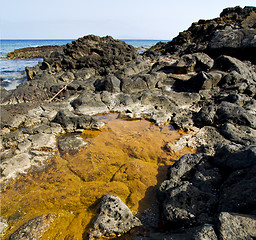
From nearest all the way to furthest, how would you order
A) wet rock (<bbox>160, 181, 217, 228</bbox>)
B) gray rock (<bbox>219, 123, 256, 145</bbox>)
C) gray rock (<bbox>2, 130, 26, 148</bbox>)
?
wet rock (<bbox>160, 181, 217, 228</bbox>) → gray rock (<bbox>219, 123, 256, 145</bbox>) → gray rock (<bbox>2, 130, 26, 148</bbox>)

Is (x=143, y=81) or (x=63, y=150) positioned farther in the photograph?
(x=143, y=81)

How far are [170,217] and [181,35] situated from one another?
44939 millimetres

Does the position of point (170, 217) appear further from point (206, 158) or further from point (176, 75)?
point (176, 75)

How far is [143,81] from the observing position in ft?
37.5

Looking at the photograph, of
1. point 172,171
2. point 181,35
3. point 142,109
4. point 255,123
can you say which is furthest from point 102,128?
point 181,35

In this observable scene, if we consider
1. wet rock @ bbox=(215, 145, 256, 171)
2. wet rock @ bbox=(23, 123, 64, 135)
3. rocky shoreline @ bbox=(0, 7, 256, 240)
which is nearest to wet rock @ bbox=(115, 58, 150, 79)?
rocky shoreline @ bbox=(0, 7, 256, 240)

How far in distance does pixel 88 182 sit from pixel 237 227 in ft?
11.9

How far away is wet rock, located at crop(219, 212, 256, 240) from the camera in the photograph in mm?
1923

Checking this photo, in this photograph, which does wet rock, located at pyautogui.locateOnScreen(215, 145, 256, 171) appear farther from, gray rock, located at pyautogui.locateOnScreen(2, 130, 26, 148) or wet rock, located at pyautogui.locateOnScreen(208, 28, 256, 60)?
wet rock, located at pyautogui.locateOnScreen(208, 28, 256, 60)

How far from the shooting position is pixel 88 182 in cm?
456

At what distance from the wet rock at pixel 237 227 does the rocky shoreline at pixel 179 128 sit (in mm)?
11

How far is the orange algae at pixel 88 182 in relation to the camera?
142 inches

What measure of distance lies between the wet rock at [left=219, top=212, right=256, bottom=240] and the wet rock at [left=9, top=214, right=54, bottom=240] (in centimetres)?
321

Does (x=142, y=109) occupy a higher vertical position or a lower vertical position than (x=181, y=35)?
lower
